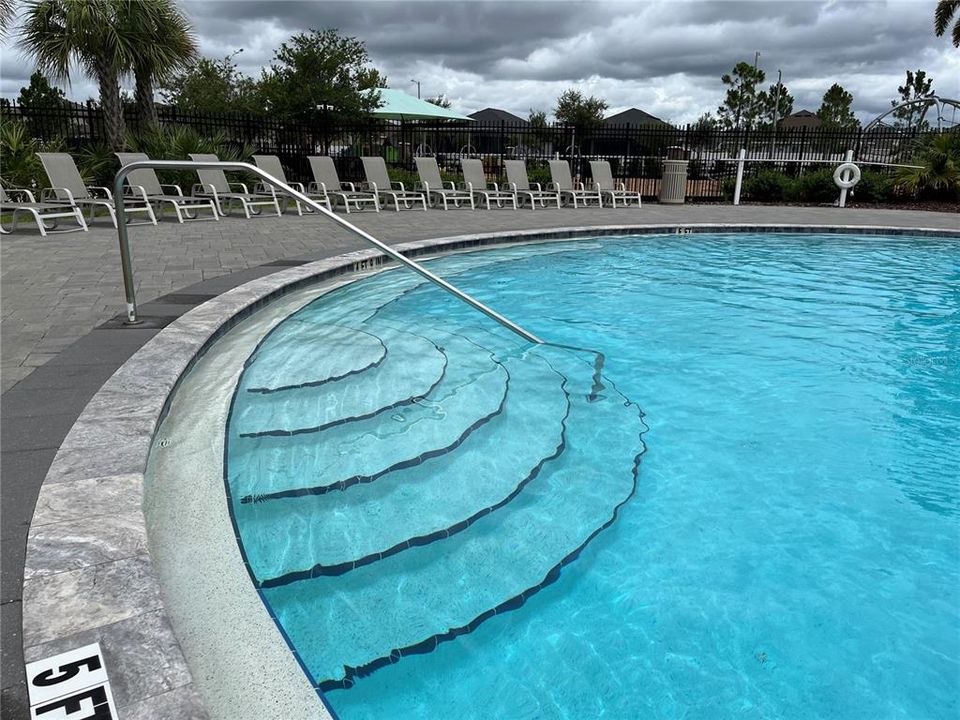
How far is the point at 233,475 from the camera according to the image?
3.08m

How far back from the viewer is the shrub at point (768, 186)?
17750mm

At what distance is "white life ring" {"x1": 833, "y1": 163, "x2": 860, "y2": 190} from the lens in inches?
636

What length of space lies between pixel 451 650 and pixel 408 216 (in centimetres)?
1084

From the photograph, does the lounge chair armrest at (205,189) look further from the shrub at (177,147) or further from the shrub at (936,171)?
the shrub at (936,171)

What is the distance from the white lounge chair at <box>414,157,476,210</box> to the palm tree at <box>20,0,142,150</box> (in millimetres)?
5680

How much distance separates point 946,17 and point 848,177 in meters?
11.2

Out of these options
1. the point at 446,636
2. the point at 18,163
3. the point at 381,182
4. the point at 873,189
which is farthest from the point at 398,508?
the point at 873,189

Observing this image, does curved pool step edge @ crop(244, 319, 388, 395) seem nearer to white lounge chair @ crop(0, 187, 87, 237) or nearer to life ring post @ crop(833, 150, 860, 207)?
white lounge chair @ crop(0, 187, 87, 237)

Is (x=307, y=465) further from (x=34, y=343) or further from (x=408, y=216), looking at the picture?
(x=408, y=216)

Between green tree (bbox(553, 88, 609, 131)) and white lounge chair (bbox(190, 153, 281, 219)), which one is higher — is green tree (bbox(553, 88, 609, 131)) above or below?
above

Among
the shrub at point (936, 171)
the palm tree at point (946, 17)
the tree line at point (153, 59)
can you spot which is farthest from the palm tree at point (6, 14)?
the palm tree at point (946, 17)

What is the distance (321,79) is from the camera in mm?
16078

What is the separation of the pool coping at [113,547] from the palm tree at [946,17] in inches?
1066

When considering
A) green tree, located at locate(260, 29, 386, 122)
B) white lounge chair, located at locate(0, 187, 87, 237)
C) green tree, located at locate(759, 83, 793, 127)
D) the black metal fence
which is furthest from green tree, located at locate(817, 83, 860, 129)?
white lounge chair, located at locate(0, 187, 87, 237)
